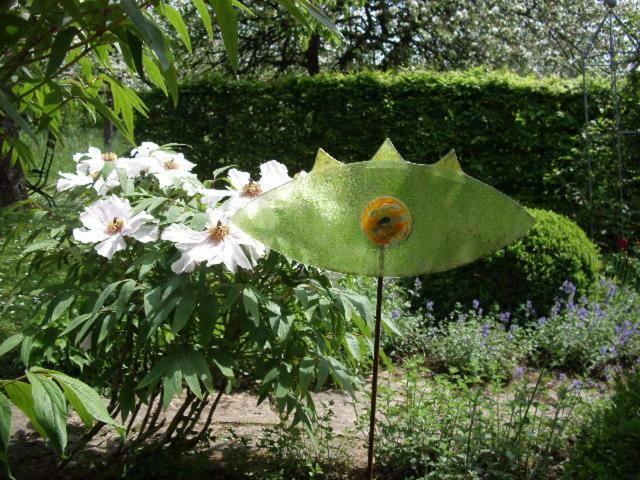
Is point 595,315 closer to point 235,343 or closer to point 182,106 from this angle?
point 235,343

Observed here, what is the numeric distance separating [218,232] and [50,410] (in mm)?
702

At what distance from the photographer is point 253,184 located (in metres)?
2.07

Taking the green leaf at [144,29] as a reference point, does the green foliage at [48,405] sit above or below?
below

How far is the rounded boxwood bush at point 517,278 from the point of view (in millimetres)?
5527

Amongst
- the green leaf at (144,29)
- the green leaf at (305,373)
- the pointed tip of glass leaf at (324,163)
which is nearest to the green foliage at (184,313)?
the green leaf at (305,373)

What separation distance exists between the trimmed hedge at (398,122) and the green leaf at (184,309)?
21.1 feet

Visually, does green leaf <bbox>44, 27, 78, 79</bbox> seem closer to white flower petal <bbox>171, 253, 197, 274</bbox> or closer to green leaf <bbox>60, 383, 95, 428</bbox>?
green leaf <bbox>60, 383, 95, 428</bbox>

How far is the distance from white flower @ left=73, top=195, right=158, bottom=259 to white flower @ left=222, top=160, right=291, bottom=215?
0.81 ft

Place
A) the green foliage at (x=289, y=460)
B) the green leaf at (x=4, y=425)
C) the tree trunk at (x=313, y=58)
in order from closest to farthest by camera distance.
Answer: the green leaf at (x=4, y=425), the green foliage at (x=289, y=460), the tree trunk at (x=313, y=58)

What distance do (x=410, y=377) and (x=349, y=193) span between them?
5.58 ft

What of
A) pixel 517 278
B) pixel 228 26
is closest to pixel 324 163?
pixel 228 26

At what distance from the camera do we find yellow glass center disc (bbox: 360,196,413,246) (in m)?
1.55

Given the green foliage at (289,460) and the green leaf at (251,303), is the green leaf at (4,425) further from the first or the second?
the green foliage at (289,460)

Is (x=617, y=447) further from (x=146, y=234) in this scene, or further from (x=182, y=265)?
(x=146, y=234)
